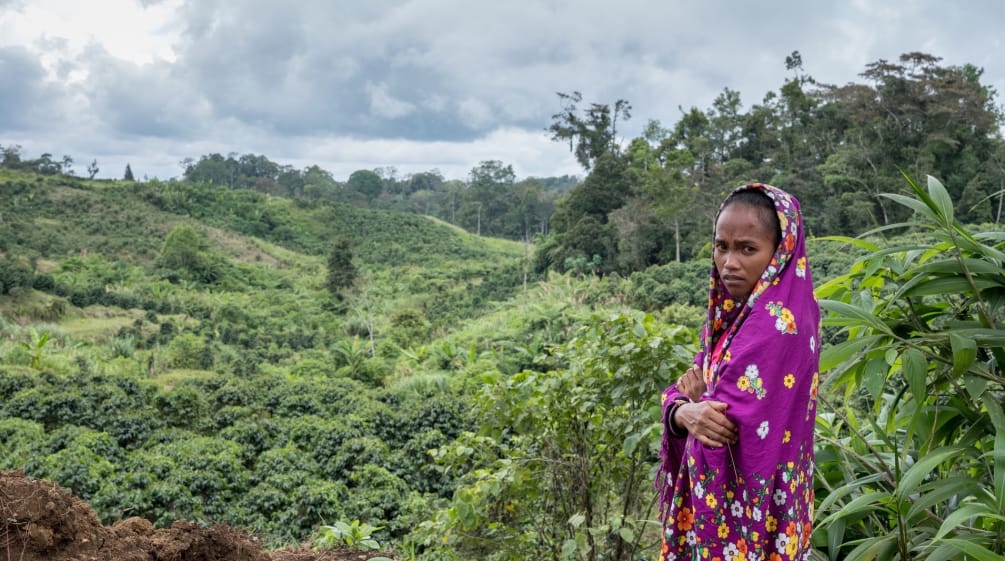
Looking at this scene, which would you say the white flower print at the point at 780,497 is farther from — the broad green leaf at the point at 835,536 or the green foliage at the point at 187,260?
the green foliage at the point at 187,260

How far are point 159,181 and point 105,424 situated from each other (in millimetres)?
32044

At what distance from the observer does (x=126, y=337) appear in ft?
46.6

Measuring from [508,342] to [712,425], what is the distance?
6.74 metres

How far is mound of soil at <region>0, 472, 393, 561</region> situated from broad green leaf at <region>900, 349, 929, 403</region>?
2.10m

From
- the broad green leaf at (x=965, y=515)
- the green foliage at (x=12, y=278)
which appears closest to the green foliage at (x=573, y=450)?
the broad green leaf at (x=965, y=515)

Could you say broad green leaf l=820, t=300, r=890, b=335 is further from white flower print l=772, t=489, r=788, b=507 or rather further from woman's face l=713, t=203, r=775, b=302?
white flower print l=772, t=489, r=788, b=507

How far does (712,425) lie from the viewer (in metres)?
1.25

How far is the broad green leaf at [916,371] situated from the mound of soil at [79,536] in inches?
82.5

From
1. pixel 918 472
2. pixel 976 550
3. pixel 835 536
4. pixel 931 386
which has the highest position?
pixel 931 386

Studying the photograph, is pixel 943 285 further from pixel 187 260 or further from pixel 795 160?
pixel 187 260

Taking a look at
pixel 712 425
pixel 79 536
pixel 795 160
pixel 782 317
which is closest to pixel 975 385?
pixel 782 317

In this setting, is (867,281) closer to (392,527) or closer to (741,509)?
(741,509)

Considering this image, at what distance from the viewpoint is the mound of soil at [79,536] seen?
1.88 metres

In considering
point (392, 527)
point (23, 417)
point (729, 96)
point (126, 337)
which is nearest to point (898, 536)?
point (392, 527)
